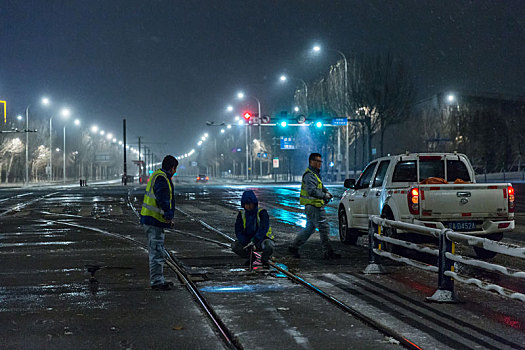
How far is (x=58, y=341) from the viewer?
19.6ft

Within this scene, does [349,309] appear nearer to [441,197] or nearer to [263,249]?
[263,249]

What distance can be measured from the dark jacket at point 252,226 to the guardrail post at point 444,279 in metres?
3.05

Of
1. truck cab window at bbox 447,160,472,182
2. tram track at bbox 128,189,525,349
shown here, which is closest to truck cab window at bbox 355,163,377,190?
Result: truck cab window at bbox 447,160,472,182

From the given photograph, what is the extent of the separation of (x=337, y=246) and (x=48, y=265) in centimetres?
565

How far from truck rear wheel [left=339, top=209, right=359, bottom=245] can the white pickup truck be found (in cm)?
94

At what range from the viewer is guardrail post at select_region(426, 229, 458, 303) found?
24.9ft

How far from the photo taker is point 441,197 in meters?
10.9

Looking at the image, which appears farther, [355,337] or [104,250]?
[104,250]

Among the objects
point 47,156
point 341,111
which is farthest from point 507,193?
point 47,156

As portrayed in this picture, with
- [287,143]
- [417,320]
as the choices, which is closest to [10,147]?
[287,143]

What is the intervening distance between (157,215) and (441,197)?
16.0 feet

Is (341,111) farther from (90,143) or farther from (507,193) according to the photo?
(90,143)

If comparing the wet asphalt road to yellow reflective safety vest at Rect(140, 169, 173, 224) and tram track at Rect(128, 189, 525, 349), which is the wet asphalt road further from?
yellow reflective safety vest at Rect(140, 169, 173, 224)

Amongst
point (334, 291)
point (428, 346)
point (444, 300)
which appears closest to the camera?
point (428, 346)
